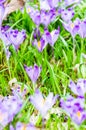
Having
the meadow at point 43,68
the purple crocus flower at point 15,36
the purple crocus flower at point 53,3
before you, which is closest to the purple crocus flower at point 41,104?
the meadow at point 43,68

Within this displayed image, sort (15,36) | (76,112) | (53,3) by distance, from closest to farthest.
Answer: (76,112)
(15,36)
(53,3)

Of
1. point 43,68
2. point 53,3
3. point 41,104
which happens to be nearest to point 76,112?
point 41,104

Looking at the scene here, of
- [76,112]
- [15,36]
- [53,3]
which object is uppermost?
[53,3]

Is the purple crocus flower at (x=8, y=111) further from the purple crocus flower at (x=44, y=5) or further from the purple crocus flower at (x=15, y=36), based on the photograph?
the purple crocus flower at (x=44, y=5)

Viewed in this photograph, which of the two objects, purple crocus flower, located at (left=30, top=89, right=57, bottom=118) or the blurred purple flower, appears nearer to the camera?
purple crocus flower, located at (left=30, top=89, right=57, bottom=118)

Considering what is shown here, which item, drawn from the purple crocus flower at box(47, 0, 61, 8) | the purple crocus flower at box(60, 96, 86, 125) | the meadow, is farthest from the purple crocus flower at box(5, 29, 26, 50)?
the purple crocus flower at box(60, 96, 86, 125)

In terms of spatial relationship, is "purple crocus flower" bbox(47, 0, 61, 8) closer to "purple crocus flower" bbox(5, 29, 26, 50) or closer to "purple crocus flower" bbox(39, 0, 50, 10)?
"purple crocus flower" bbox(39, 0, 50, 10)

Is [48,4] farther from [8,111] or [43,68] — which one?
[8,111]

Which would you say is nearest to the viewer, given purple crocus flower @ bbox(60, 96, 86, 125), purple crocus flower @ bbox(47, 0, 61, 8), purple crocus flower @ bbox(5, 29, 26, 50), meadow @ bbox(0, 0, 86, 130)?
purple crocus flower @ bbox(60, 96, 86, 125)
